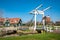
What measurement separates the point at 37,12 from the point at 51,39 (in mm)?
14821

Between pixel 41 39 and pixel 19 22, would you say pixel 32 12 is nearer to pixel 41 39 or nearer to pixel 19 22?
pixel 41 39

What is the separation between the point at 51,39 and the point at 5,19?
5048cm

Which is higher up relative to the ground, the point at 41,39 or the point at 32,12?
the point at 32,12

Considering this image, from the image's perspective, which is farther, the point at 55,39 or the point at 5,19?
the point at 5,19

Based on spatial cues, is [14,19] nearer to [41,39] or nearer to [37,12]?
[37,12]

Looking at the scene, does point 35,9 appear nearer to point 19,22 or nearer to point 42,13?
point 42,13

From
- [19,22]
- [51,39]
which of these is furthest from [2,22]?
[51,39]

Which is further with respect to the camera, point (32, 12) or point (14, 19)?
point (14, 19)

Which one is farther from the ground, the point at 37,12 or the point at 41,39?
the point at 37,12

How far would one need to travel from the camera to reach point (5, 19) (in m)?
64.8

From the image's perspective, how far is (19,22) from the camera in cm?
6506

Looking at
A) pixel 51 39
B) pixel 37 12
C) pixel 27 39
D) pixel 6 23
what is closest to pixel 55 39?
pixel 51 39

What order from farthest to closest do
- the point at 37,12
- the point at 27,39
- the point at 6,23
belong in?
the point at 6,23
the point at 37,12
the point at 27,39

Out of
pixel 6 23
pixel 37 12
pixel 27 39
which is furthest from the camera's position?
pixel 6 23
